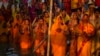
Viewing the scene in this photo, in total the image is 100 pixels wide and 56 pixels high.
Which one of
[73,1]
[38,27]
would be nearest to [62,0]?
[73,1]

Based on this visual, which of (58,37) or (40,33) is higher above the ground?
(58,37)

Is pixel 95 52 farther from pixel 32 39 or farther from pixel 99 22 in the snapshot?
pixel 32 39

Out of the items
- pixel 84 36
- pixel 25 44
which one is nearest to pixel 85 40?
pixel 84 36

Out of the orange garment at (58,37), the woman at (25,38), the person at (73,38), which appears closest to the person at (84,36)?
the person at (73,38)

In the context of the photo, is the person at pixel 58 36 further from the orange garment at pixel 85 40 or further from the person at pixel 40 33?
the person at pixel 40 33

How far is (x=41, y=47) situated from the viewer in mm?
13680

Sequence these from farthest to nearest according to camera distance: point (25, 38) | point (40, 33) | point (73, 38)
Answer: point (25, 38)
point (40, 33)
point (73, 38)

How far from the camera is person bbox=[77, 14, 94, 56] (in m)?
11.8

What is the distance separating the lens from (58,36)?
12.5 meters

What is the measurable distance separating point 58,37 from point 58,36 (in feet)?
0.11

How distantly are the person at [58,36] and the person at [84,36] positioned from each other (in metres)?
0.56

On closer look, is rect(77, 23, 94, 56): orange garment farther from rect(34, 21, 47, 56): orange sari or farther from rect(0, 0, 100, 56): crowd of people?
rect(34, 21, 47, 56): orange sari

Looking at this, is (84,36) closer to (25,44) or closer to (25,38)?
(25,38)

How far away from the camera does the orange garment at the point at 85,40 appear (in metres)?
11.8
